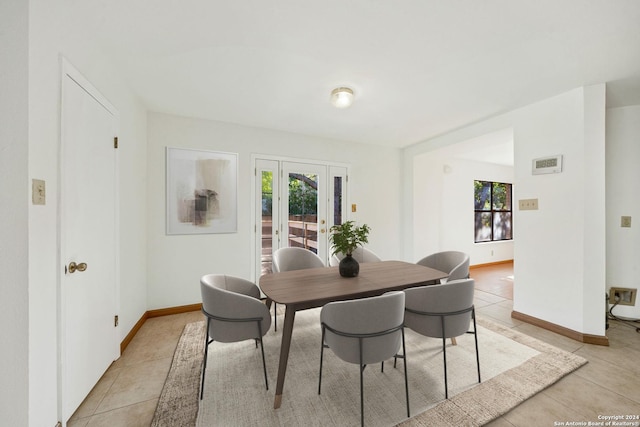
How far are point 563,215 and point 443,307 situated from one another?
207 centimetres

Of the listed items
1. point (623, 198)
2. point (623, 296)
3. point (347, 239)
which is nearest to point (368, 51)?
point (347, 239)

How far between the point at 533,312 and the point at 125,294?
14.6 ft

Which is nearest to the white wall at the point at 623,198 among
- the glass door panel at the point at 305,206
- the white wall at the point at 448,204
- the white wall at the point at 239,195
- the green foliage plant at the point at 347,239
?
the white wall at the point at 448,204

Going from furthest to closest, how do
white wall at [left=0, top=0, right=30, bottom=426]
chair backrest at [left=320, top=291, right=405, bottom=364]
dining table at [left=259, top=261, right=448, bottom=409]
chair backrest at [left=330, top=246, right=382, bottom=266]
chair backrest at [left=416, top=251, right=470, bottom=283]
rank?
chair backrest at [left=330, top=246, right=382, bottom=266] → chair backrest at [left=416, top=251, right=470, bottom=283] → dining table at [left=259, top=261, right=448, bottom=409] → chair backrest at [left=320, top=291, right=405, bottom=364] → white wall at [left=0, top=0, right=30, bottom=426]

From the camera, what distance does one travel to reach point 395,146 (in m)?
4.66

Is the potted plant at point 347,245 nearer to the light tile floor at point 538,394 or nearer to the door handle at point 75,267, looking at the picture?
the light tile floor at point 538,394

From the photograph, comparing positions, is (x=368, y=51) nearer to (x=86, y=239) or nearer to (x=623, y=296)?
(x=86, y=239)

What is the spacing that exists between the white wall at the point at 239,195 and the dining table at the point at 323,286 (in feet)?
4.93

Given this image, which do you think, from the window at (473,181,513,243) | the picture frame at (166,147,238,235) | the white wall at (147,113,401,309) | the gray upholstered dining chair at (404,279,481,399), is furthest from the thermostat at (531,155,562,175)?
the picture frame at (166,147,238,235)

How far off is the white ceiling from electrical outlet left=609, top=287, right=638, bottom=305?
2228 millimetres

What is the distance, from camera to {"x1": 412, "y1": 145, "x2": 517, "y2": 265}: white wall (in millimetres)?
4582

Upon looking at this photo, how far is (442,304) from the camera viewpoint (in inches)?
65.0

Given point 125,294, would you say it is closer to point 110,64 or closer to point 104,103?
point 104,103

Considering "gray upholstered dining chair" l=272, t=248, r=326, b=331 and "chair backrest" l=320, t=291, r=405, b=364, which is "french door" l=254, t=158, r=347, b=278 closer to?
"gray upholstered dining chair" l=272, t=248, r=326, b=331
